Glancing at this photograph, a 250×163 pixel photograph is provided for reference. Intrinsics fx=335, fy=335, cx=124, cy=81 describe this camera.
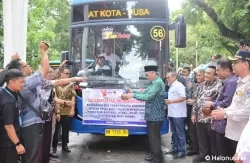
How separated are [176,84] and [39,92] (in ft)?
9.47

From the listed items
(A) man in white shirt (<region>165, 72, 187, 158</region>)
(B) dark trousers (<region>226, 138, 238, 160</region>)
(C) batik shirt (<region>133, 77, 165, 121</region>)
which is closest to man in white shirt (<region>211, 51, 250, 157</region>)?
(B) dark trousers (<region>226, 138, 238, 160</region>)

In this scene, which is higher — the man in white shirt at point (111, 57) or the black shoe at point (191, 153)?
the man in white shirt at point (111, 57)

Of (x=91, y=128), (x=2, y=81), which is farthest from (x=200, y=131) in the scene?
(x=2, y=81)

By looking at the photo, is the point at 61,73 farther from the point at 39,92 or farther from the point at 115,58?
the point at 39,92

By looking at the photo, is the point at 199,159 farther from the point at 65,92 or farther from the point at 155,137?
the point at 65,92

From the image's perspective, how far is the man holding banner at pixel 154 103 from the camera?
5809mm

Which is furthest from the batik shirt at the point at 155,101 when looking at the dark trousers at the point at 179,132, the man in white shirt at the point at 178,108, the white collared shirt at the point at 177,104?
the dark trousers at the point at 179,132

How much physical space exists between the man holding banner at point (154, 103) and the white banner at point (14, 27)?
2.36m

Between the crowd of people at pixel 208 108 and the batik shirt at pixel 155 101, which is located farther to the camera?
the batik shirt at pixel 155 101

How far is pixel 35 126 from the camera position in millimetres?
4684

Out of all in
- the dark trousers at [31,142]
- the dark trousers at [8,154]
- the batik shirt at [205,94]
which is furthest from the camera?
the batik shirt at [205,94]

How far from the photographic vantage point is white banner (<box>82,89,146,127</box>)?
670cm

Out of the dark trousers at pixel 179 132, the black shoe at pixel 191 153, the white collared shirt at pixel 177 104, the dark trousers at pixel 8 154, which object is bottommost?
the black shoe at pixel 191 153

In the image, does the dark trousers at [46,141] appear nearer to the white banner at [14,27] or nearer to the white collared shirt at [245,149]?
the white banner at [14,27]
